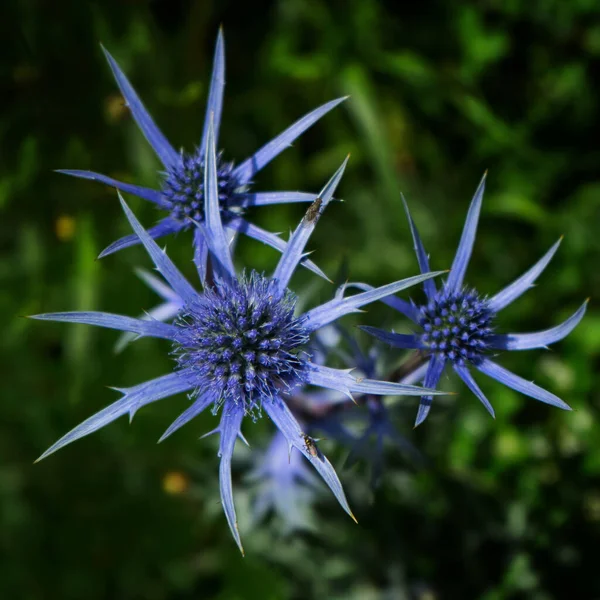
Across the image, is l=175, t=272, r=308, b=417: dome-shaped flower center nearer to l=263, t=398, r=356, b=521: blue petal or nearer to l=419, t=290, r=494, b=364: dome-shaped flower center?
l=263, t=398, r=356, b=521: blue petal

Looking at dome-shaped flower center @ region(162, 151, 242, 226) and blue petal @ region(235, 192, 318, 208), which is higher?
dome-shaped flower center @ region(162, 151, 242, 226)

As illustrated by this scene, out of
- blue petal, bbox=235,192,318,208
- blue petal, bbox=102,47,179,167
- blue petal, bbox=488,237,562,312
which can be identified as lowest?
blue petal, bbox=488,237,562,312

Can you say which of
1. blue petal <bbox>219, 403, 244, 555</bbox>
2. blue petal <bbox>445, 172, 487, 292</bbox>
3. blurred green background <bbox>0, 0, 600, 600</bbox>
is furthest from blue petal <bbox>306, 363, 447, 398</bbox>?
blurred green background <bbox>0, 0, 600, 600</bbox>

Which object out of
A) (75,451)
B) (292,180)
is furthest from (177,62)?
(75,451)

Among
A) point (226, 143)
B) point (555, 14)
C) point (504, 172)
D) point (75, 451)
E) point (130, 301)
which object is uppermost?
point (555, 14)

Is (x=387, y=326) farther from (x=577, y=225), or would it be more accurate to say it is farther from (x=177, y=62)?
(x=177, y=62)

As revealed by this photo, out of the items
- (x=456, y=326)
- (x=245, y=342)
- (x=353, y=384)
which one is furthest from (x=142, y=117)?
(x=456, y=326)
